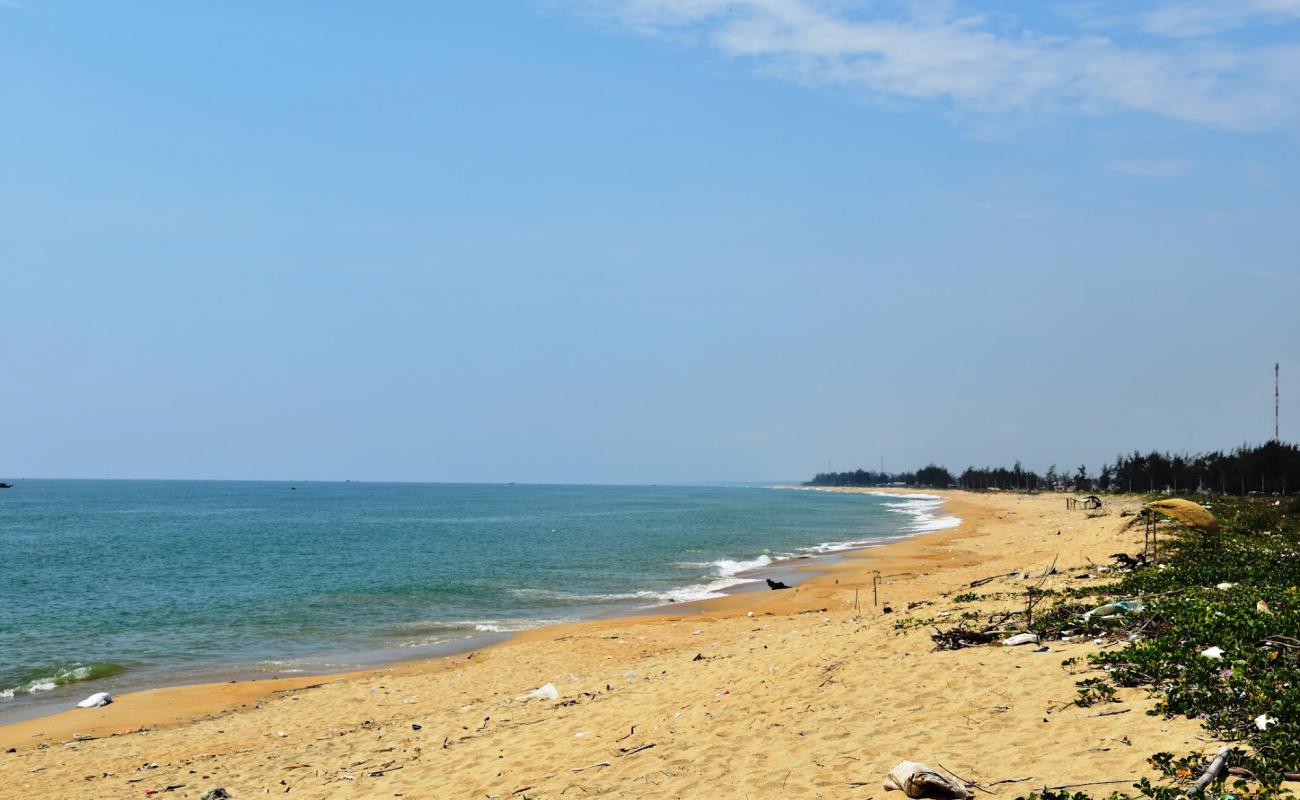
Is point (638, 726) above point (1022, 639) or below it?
below

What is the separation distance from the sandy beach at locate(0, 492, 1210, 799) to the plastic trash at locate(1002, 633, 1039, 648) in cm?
39

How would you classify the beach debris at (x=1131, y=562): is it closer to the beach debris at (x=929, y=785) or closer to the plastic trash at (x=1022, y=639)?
the plastic trash at (x=1022, y=639)

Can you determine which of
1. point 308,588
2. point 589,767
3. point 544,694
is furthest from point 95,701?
point 308,588

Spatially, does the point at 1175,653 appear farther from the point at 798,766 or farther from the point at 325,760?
the point at 325,760

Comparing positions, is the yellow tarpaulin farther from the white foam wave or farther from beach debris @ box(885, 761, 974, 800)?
the white foam wave

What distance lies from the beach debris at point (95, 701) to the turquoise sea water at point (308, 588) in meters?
1.04

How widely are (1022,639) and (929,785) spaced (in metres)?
5.11

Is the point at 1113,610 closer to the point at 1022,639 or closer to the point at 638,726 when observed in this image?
the point at 1022,639

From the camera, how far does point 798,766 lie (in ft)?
26.5

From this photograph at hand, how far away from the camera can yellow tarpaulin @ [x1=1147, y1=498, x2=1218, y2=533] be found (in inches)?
788

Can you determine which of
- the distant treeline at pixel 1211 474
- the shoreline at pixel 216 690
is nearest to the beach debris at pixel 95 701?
the shoreline at pixel 216 690

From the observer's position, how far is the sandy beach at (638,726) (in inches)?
306

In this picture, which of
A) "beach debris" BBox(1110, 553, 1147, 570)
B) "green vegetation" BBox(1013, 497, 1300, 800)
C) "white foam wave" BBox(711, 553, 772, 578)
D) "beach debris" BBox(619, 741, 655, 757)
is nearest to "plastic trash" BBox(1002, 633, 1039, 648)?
"green vegetation" BBox(1013, 497, 1300, 800)

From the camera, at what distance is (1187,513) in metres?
20.0
